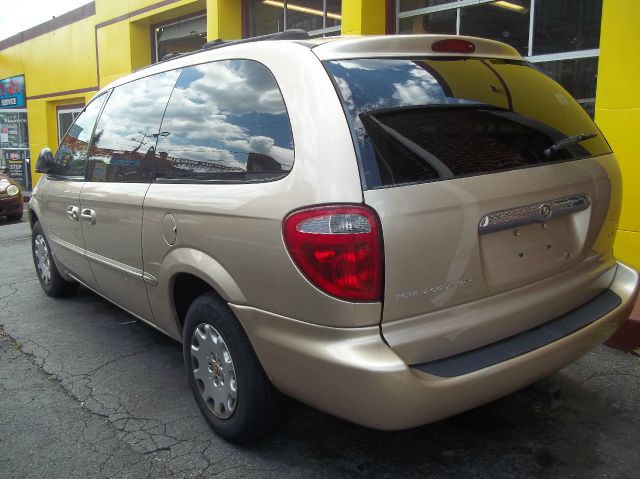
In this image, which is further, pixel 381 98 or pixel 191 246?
pixel 191 246

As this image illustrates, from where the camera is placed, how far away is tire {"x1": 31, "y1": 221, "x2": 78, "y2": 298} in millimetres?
5098

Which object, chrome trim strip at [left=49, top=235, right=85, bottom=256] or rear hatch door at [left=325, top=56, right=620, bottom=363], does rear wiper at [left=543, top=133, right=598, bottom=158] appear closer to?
rear hatch door at [left=325, top=56, right=620, bottom=363]

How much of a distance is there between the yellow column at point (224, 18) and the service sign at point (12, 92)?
36.6 ft

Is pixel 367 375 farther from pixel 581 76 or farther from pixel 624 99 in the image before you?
pixel 581 76

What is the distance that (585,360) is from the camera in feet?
12.1

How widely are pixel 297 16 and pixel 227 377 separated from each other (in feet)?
25.4

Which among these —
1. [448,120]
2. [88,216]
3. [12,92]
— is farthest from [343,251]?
[12,92]

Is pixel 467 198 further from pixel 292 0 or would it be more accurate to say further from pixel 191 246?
pixel 292 0

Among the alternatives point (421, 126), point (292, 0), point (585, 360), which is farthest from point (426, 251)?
point (292, 0)

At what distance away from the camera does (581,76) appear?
5.61 metres

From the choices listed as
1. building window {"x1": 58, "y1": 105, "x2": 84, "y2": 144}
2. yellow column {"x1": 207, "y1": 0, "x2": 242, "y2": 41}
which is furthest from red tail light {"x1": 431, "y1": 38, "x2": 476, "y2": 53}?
building window {"x1": 58, "y1": 105, "x2": 84, "y2": 144}

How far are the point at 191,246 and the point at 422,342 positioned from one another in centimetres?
121

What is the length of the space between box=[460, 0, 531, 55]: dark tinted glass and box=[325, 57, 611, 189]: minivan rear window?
3729mm

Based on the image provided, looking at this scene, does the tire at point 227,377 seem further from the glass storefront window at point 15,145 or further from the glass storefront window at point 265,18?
the glass storefront window at point 15,145
